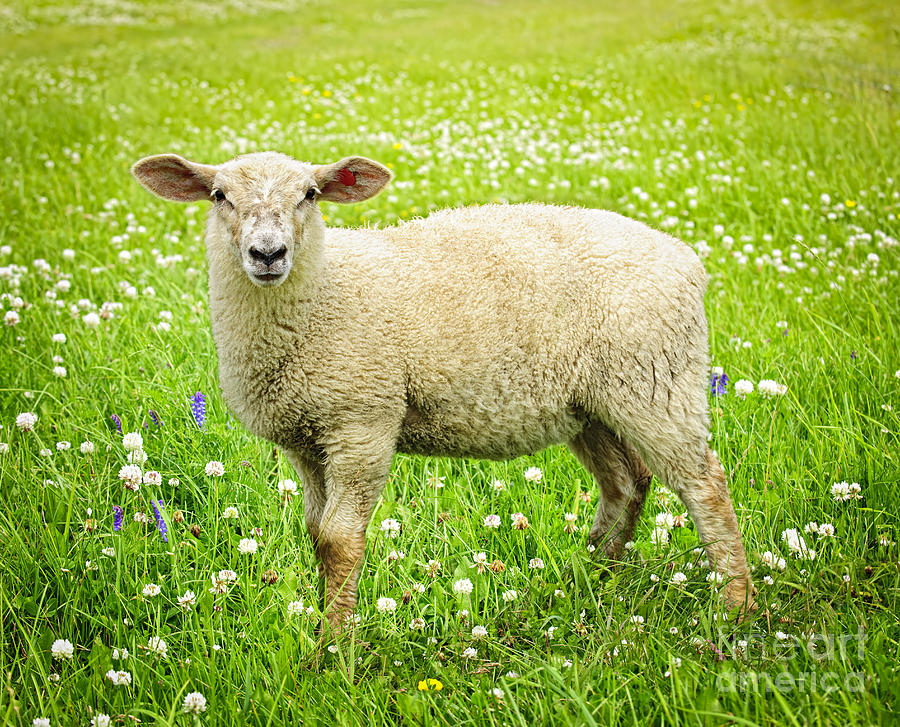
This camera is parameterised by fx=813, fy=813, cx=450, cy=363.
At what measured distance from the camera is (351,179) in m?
3.14

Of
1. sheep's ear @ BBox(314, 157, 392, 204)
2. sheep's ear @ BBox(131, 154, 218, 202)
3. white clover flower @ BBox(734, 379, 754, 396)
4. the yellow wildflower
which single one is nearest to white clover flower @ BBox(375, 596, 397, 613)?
the yellow wildflower

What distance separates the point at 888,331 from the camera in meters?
4.50

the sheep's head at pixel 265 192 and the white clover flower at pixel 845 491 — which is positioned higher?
the sheep's head at pixel 265 192

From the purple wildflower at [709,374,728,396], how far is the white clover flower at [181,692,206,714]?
2.71m

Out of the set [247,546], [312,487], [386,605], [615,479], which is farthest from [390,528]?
[615,479]

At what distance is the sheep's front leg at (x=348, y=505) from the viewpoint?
9.18 ft

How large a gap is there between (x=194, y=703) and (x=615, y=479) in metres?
1.87

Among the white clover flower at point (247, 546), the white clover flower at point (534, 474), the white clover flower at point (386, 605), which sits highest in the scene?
the white clover flower at point (247, 546)

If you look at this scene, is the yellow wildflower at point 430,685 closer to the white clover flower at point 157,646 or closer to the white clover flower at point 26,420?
the white clover flower at point 157,646

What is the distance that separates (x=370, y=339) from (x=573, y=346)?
0.74 metres

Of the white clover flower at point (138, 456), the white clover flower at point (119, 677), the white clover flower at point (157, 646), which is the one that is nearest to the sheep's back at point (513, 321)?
the white clover flower at point (138, 456)

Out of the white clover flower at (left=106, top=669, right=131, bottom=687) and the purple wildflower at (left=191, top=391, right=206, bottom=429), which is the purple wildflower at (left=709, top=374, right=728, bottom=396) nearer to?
the purple wildflower at (left=191, top=391, right=206, bottom=429)

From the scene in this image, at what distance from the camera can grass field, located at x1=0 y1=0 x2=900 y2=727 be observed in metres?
2.43

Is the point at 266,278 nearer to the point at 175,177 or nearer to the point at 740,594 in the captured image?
the point at 175,177
